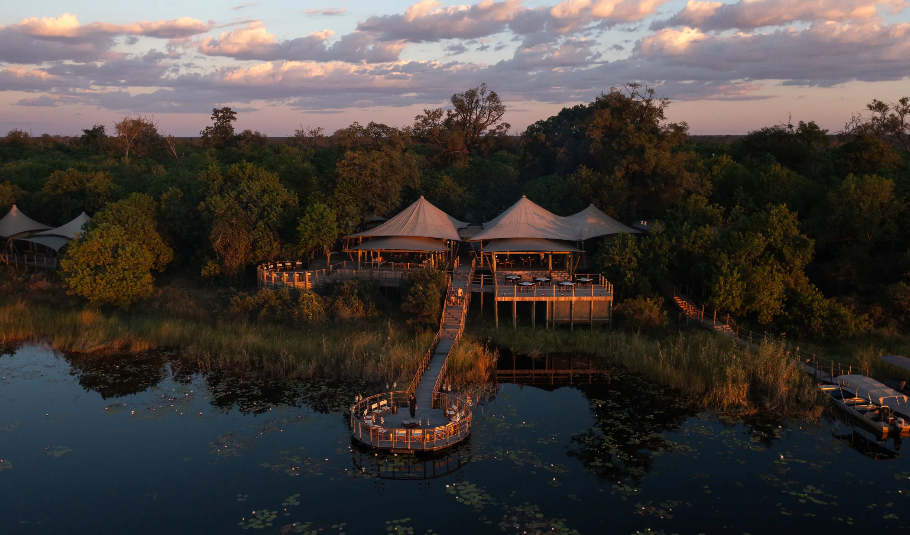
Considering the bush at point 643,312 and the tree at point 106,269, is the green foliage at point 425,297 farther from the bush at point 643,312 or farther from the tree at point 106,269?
the tree at point 106,269

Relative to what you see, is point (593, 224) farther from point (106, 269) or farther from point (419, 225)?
point (106, 269)

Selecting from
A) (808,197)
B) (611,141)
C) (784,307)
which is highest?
(611,141)

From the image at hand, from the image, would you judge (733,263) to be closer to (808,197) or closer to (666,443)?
(808,197)

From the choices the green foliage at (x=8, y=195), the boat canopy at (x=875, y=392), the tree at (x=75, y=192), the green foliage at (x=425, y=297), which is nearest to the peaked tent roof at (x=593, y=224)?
the green foliage at (x=425, y=297)

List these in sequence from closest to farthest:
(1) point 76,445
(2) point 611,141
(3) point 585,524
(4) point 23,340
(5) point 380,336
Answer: (3) point 585,524
(1) point 76,445
(5) point 380,336
(4) point 23,340
(2) point 611,141

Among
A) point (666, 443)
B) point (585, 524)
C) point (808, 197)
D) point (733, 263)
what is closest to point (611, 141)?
point (808, 197)

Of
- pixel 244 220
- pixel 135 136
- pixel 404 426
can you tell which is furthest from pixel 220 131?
pixel 404 426

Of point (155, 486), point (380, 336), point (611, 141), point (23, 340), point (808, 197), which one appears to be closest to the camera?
point (155, 486)

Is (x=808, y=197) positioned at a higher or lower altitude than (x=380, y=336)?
higher
